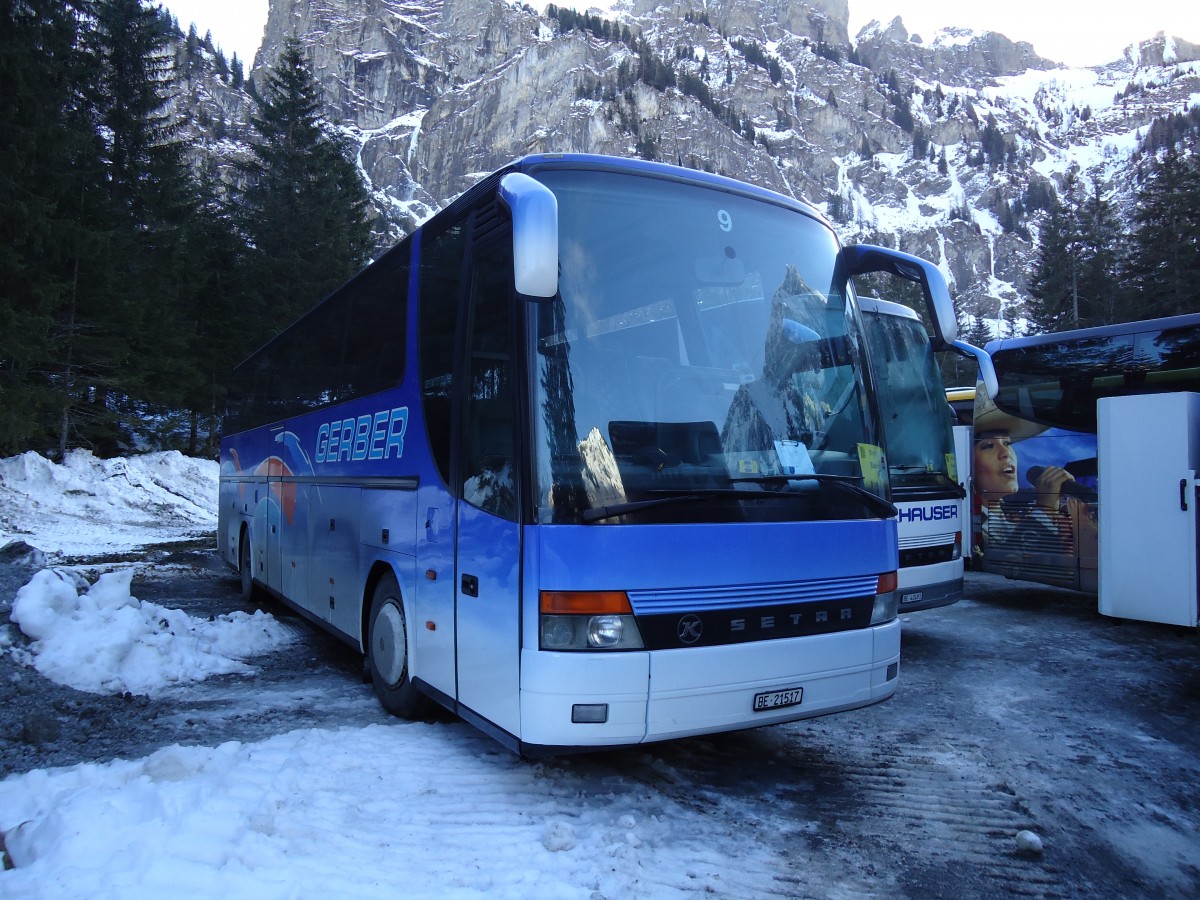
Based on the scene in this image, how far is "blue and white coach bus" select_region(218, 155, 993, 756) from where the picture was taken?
12.2ft

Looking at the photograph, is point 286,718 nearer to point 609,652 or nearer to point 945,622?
point 609,652

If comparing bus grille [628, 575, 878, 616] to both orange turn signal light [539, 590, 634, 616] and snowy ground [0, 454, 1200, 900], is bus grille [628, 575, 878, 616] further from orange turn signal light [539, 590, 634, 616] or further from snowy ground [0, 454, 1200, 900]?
snowy ground [0, 454, 1200, 900]

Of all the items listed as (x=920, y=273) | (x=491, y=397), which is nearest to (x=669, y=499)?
(x=491, y=397)

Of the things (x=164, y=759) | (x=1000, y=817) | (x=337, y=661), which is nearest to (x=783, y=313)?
(x=1000, y=817)

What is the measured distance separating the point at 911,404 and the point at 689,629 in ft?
19.6

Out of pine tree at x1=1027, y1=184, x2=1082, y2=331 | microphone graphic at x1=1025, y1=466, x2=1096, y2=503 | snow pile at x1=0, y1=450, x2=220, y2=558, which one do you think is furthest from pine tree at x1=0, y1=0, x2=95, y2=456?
pine tree at x1=1027, y1=184, x2=1082, y2=331

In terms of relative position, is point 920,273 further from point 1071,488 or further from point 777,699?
point 1071,488

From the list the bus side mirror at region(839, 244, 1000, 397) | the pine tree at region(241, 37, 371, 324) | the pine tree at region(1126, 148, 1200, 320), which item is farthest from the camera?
the pine tree at region(1126, 148, 1200, 320)

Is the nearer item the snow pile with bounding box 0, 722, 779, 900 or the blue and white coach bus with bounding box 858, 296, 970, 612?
the snow pile with bounding box 0, 722, 779, 900

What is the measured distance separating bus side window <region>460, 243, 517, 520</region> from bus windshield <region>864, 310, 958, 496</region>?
5217 millimetres

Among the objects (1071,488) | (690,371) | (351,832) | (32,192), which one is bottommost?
(351,832)

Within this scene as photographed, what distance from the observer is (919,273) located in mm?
5199

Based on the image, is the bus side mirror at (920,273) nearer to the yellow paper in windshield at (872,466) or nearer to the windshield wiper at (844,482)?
the yellow paper in windshield at (872,466)

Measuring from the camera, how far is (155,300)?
26.6 m
